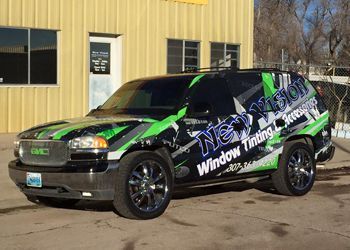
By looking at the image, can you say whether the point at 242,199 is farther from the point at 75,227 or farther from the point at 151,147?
the point at 75,227

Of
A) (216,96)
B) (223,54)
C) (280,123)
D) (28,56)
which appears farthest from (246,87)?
(223,54)

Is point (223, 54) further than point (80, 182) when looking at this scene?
Yes

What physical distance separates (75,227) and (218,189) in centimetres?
324

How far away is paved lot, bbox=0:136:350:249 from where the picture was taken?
613 centimetres

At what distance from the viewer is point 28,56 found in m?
14.5

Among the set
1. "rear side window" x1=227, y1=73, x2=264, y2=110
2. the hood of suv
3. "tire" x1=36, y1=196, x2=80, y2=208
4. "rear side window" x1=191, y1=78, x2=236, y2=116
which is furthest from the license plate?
"rear side window" x1=227, y1=73, x2=264, y2=110

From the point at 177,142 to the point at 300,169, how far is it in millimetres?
2419

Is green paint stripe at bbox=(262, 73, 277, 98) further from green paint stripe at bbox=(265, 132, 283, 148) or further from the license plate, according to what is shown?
the license plate

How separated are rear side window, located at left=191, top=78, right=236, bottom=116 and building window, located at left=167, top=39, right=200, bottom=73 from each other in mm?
9356

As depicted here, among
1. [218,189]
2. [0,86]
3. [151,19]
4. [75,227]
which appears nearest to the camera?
[75,227]

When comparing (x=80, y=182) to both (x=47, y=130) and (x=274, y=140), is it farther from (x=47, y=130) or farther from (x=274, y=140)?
(x=274, y=140)

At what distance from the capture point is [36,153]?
706 centimetres

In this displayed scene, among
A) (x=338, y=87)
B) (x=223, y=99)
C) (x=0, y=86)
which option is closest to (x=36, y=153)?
(x=223, y=99)

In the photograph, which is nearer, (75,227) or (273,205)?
(75,227)
